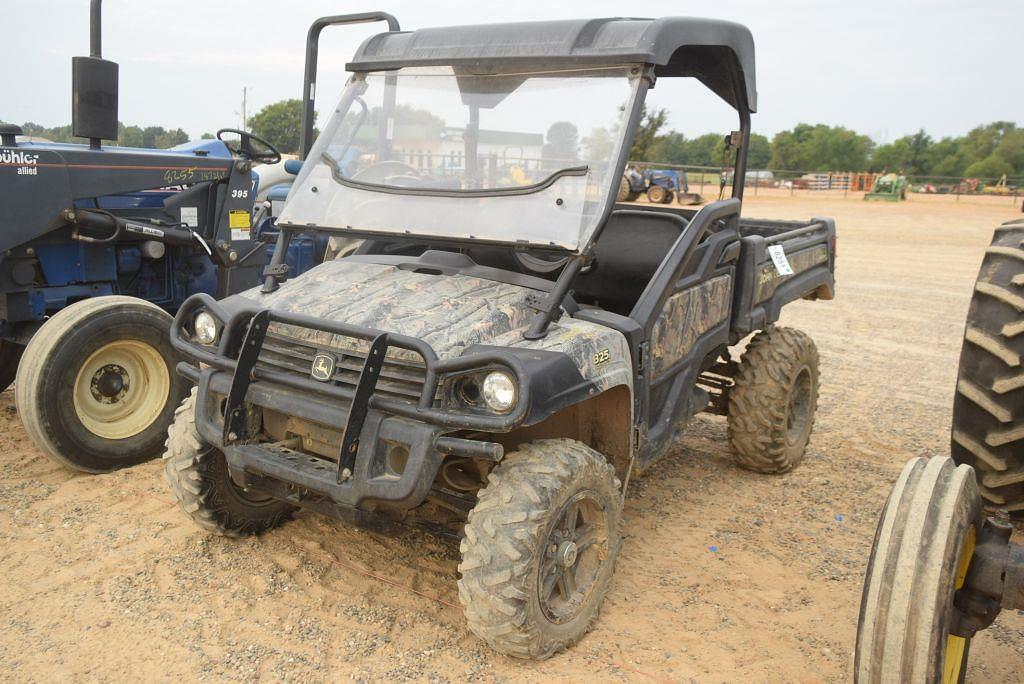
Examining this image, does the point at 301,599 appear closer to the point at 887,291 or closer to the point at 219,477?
the point at 219,477

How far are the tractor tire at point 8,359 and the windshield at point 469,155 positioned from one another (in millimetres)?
2900

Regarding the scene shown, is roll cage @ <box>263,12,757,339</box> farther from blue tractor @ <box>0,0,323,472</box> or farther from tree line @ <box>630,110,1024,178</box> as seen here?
tree line @ <box>630,110,1024,178</box>

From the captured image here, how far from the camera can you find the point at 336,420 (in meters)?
3.33

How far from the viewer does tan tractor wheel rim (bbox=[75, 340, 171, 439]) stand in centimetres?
516

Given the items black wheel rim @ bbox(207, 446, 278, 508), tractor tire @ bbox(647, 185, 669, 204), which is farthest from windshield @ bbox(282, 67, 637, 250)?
tractor tire @ bbox(647, 185, 669, 204)

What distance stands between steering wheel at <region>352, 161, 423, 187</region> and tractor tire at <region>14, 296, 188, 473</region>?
5.72 ft

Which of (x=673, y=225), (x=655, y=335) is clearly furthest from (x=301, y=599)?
(x=673, y=225)

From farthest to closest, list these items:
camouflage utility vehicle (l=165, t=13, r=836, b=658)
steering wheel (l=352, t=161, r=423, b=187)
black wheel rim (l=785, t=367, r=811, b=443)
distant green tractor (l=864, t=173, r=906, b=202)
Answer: distant green tractor (l=864, t=173, r=906, b=202) < black wheel rim (l=785, t=367, r=811, b=443) < steering wheel (l=352, t=161, r=423, b=187) < camouflage utility vehicle (l=165, t=13, r=836, b=658)

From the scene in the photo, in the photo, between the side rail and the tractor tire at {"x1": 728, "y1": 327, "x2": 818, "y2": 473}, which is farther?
the tractor tire at {"x1": 728, "y1": 327, "x2": 818, "y2": 473}

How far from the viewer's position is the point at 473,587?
325cm

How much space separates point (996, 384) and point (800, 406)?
8.55 feet

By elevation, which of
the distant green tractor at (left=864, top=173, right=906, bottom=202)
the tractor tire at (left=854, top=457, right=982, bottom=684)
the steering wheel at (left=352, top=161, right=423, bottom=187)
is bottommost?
the tractor tire at (left=854, top=457, right=982, bottom=684)

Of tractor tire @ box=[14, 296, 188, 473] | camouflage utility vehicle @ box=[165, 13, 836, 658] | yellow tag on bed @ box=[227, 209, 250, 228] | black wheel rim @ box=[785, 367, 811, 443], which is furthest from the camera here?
yellow tag on bed @ box=[227, 209, 250, 228]

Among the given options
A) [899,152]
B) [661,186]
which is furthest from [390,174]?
[899,152]
